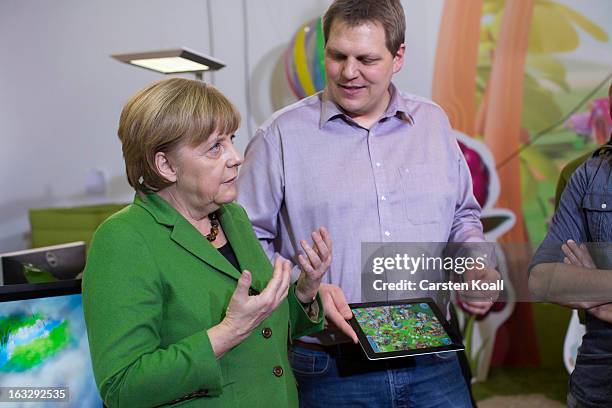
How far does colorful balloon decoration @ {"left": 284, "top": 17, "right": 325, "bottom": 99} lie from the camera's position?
5.00 m

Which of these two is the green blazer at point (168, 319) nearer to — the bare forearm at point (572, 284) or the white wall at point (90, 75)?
the bare forearm at point (572, 284)

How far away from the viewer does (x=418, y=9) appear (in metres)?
4.77

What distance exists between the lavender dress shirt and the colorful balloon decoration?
3.18m

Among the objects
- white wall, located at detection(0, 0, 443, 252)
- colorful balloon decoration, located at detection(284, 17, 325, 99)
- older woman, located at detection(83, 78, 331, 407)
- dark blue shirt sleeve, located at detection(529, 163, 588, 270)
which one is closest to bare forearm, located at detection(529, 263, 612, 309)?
dark blue shirt sleeve, located at detection(529, 163, 588, 270)

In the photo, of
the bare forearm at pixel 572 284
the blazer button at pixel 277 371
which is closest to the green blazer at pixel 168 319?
the blazer button at pixel 277 371

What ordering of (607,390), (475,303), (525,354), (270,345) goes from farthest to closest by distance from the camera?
(525,354)
(475,303)
(607,390)
(270,345)

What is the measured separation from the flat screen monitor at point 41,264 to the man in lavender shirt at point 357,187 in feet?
3.47

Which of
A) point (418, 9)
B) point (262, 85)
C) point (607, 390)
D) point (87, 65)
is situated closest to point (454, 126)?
point (418, 9)

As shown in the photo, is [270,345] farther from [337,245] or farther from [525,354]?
[525,354]

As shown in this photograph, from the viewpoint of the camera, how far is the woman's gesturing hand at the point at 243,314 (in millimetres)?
1235

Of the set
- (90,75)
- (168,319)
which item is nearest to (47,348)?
(168,319)

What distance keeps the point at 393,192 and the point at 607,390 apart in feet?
2.12

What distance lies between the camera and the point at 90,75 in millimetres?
5699

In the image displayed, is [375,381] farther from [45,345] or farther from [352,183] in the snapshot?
[45,345]
